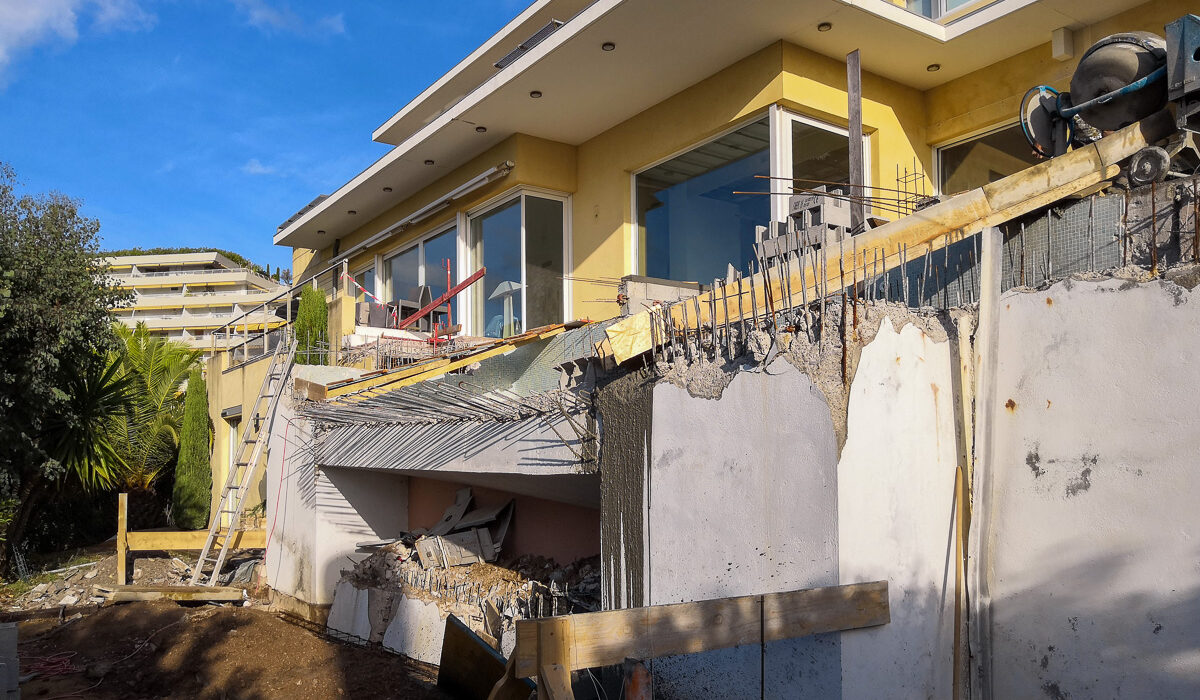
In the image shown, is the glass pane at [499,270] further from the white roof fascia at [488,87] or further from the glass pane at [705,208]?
the glass pane at [705,208]

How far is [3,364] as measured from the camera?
14.2m

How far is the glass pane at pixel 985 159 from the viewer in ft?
34.7

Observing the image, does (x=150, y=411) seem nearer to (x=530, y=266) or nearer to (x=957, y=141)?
(x=530, y=266)

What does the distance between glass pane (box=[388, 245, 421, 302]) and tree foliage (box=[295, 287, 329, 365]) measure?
142 centimetres

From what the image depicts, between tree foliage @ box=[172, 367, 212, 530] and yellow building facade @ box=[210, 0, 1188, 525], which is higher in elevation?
yellow building facade @ box=[210, 0, 1188, 525]

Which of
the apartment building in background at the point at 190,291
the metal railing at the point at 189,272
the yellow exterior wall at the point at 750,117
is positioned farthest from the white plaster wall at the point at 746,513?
the metal railing at the point at 189,272

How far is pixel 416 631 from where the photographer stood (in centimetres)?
964

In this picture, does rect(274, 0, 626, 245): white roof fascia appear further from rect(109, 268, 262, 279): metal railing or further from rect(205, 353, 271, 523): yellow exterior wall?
rect(109, 268, 262, 279): metal railing

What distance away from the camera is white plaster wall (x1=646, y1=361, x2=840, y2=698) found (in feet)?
15.4

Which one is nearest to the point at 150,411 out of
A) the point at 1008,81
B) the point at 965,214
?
the point at 1008,81

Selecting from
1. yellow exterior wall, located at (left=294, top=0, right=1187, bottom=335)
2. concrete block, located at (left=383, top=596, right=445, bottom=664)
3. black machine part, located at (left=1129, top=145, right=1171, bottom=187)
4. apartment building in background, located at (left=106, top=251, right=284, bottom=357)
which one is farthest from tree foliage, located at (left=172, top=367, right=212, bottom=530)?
apartment building in background, located at (left=106, top=251, right=284, bottom=357)

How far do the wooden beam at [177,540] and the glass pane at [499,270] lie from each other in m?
4.72

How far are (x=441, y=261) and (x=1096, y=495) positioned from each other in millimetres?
12581

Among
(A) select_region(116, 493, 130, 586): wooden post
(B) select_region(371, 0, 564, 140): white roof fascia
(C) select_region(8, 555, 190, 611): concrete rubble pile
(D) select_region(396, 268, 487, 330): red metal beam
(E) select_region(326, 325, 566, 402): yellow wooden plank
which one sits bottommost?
(C) select_region(8, 555, 190, 611): concrete rubble pile
